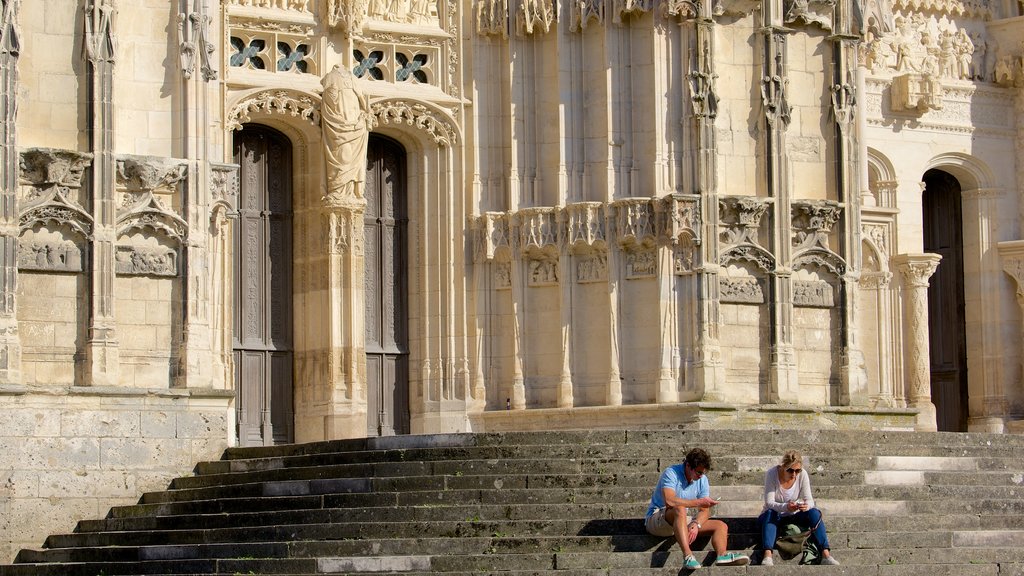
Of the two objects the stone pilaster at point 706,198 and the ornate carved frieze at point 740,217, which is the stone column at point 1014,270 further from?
the stone pilaster at point 706,198

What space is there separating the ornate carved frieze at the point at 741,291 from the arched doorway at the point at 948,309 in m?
10.2

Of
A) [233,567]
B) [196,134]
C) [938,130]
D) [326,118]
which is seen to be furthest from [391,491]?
[938,130]

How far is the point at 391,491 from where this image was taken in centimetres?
2119

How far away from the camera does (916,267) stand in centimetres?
3484

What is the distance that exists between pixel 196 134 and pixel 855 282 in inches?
355

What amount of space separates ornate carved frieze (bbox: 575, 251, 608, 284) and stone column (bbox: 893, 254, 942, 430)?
8992 mm

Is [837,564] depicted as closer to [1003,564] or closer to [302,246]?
[1003,564]

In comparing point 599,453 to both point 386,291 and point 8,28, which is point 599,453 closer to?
point 386,291

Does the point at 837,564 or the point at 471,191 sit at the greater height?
the point at 471,191

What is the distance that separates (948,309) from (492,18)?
11938mm

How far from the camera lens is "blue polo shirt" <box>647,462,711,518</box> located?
1942 centimetres

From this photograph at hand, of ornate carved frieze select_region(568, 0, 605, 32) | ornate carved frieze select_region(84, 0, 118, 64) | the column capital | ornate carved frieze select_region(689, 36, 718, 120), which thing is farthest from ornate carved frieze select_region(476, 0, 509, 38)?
the column capital

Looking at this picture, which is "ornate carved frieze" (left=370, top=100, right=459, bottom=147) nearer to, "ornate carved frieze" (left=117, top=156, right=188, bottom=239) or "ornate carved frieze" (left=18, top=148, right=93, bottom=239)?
"ornate carved frieze" (left=117, top=156, right=188, bottom=239)

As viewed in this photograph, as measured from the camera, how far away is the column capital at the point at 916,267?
1371 inches
